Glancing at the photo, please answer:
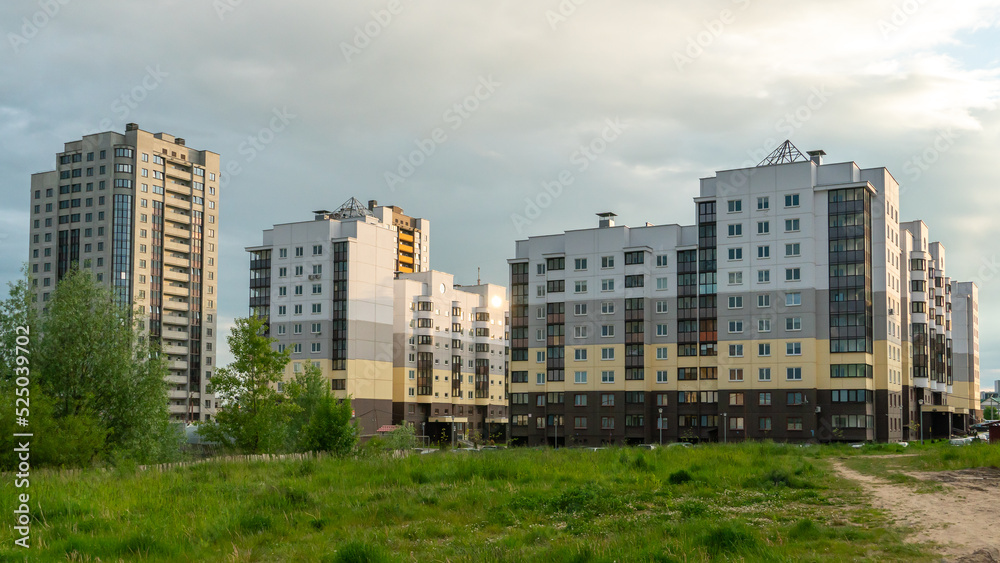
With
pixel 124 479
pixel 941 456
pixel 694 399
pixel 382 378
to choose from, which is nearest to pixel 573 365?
pixel 694 399

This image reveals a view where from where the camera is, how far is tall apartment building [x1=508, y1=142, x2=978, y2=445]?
296ft

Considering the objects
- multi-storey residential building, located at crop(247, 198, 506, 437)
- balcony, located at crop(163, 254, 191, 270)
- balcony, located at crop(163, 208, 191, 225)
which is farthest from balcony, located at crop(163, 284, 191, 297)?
multi-storey residential building, located at crop(247, 198, 506, 437)

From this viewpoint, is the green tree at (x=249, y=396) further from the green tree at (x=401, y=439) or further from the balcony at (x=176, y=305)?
the balcony at (x=176, y=305)

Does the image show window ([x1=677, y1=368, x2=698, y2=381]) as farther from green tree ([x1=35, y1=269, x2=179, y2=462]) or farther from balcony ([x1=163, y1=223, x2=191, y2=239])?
balcony ([x1=163, y1=223, x2=191, y2=239])

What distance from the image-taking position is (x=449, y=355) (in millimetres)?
142000

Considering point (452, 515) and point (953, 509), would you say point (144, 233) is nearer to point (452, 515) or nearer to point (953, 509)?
point (452, 515)

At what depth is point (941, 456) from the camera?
122 feet

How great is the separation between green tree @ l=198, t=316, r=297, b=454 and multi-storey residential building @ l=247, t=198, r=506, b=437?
56452 mm

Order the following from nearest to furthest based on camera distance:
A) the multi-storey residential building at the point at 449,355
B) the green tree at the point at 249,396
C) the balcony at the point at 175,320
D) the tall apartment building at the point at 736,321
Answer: the green tree at the point at 249,396
the tall apartment building at the point at 736,321
the multi-storey residential building at the point at 449,355
the balcony at the point at 175,320

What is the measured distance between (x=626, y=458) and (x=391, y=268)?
3756 inches

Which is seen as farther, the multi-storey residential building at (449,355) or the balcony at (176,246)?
the balcony at (176,246)

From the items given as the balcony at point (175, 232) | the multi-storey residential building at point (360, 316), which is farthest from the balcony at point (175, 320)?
the multi-storey residential building at point (360, 316)

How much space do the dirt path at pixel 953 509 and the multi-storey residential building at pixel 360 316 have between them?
3551 inches

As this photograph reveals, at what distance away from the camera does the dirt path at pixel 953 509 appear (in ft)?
52.8
